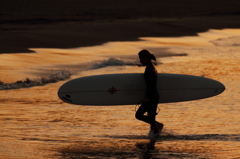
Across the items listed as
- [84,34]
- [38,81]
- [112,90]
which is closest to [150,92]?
[112,90]

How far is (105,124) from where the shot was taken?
9961 mm

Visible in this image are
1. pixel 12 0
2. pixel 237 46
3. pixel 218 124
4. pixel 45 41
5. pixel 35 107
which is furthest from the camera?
pixel 12 0

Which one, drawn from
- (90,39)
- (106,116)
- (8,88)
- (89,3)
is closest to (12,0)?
(89,3)

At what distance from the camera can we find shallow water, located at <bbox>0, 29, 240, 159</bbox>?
784 cm

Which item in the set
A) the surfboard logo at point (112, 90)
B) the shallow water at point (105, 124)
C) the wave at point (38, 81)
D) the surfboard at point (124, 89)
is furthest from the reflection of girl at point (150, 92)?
the wave at point (38, 81)

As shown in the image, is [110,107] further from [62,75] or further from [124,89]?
[62,75]

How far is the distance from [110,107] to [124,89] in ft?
5.73

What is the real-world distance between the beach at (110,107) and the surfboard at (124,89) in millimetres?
422

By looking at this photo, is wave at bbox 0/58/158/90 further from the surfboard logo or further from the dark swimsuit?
the dark swimsuit

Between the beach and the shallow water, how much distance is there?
0.01 metres

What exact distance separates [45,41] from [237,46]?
951 centimetres

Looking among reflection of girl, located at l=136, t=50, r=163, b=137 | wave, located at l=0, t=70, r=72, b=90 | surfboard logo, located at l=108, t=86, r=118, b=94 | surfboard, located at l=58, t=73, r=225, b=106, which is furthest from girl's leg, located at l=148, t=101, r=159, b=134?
wave, located at l=0, t=70, r=72, b=90

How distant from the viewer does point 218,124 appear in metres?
9.80

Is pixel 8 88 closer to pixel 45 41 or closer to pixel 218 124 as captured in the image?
pixel 218 124
